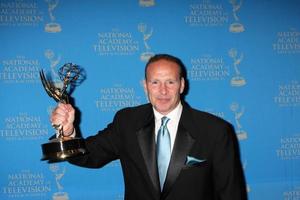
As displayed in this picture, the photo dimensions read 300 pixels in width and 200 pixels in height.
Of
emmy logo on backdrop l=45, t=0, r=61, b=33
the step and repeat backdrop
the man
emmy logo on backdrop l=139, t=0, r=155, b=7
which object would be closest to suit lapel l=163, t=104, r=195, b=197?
the man

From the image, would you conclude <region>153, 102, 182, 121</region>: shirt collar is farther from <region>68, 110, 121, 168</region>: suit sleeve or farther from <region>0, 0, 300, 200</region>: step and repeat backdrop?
<region>0, 0, 300, 200</region>: step and repeat backdrop

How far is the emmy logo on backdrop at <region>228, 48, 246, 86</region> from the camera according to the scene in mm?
2924

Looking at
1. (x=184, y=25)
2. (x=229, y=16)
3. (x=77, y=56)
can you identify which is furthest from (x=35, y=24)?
(x=229, y=16)

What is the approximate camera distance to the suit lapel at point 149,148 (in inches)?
76.4

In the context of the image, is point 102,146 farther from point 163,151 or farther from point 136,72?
point 136,72

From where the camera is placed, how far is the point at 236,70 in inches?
115

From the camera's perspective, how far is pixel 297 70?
3035mm

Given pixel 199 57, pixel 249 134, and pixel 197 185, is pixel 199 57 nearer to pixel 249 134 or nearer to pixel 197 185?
pixel 249 134

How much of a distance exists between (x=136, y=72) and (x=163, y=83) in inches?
34.7

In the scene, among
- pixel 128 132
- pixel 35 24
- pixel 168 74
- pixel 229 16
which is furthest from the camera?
pixel 229 16

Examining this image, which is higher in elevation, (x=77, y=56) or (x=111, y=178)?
(x=77, y=56)

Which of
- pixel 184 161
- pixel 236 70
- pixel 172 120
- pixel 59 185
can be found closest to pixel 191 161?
pixel 184 161

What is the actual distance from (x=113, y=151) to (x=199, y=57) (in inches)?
50.0

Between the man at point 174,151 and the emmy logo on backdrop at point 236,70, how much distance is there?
959mm
